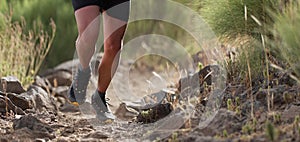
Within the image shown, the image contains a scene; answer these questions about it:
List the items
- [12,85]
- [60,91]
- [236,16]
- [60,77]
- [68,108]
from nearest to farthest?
[236,16] → [12,85] → [68,108] → [60,91] → [60,77]

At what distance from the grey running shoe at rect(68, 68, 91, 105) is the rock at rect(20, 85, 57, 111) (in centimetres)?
51

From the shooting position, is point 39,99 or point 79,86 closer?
point 79,86

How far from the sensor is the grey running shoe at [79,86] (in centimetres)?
464

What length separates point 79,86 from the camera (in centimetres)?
468

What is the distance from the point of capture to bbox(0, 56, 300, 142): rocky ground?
342 centimetres

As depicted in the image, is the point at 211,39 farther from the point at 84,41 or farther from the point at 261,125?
the point at 261,125

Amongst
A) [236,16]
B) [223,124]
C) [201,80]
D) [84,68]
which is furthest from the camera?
[201,80]

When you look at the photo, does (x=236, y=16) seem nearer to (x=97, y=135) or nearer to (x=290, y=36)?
(x=290, y=36)

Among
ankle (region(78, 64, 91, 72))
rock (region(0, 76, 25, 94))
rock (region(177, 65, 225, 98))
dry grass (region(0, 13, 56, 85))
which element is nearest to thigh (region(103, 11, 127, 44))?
ankle (region(78, 64, 91, 72))

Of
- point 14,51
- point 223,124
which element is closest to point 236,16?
point 223,124

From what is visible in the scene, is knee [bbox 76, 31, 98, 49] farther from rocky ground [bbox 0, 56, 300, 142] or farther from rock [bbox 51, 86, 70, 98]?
rock [bbox 51, 86, 70, 98]

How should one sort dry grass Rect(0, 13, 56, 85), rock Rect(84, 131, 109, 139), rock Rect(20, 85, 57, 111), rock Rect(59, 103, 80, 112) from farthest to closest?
dry grass Rect(0, 13, 56, 85), rock Rect(59, 103, 80, 112), rock Rect(20, 85, 57, 111), rock Rect(84, 131, 109, 139)

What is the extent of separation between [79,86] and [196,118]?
1217 mm

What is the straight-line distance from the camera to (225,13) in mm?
4781
